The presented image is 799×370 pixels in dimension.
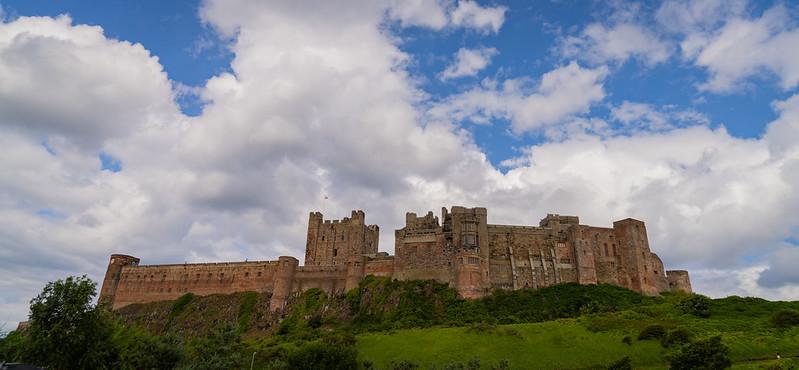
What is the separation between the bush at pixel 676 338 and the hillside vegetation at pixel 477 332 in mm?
105

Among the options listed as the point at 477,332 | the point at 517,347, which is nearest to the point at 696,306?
the point at 517,347

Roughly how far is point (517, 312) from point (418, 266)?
730 inches

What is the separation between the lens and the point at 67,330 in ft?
139

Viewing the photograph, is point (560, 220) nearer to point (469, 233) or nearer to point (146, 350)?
point (469, 233)

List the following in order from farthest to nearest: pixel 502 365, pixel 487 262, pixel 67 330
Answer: pixel 487 262 → pixel 502 365 → pixel 67 330

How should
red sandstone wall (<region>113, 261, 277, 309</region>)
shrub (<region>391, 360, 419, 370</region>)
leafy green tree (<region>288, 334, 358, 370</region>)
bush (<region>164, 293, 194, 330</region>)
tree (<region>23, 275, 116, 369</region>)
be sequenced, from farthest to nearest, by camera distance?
red sandstone wall (<region>113, 261, 277, 309</region>), bush (<region>164, 293, 194, 330</region>), shrub (<region>391, 360, 419, 370</region>), leafy green tree (<region>288, 334, 358, 370</region>), tree (<region>23, 275, 116, 369</region>)

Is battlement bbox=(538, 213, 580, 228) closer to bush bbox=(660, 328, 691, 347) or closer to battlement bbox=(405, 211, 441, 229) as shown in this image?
battlement bbox=(405, 211, 441, 229)

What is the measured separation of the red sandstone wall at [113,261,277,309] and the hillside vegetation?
492 centimetres

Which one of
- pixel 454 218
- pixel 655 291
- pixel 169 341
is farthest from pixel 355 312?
pixel 655 291

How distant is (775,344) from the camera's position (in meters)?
57.1

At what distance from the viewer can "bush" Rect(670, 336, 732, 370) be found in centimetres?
4516

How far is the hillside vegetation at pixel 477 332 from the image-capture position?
52812 mm

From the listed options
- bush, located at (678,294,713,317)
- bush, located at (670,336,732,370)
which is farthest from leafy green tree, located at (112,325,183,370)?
bush, located at (678,294,713,317)

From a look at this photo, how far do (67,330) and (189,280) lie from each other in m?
67.1
